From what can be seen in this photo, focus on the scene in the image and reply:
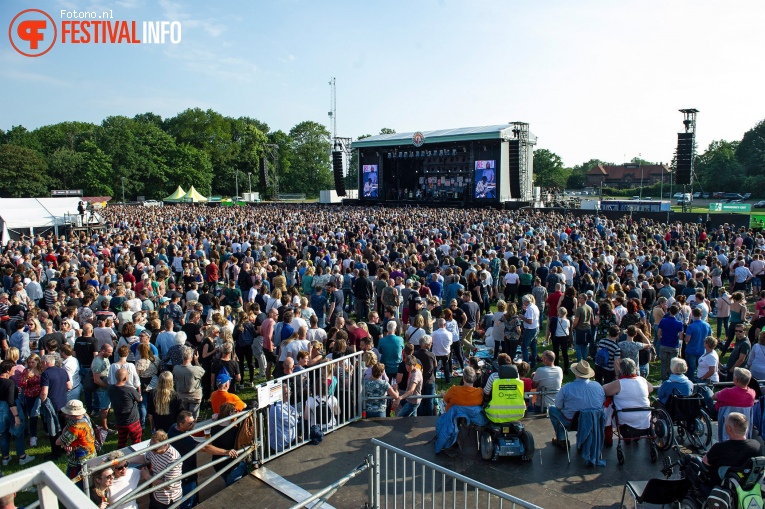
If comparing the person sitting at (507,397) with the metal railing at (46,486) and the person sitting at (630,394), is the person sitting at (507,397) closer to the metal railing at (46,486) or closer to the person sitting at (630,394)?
the person sitting at (630,394)

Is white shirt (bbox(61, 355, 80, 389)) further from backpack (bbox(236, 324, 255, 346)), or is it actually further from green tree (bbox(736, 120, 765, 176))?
green tree (bbox(736, 120, 765, 176))

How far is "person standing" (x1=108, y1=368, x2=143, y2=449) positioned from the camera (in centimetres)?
557

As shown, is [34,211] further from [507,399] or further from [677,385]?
[677,385]

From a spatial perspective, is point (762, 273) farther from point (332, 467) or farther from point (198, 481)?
point (198, 481)

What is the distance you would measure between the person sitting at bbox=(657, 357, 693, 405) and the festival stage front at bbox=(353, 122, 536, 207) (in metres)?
30.4

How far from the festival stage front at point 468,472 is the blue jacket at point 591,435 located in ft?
0.34

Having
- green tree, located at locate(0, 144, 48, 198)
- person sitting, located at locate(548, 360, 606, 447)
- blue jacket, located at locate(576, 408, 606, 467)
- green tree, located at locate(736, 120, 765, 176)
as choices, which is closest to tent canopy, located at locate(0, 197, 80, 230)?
person sitting, located at locate(548, 360, 606, 447)

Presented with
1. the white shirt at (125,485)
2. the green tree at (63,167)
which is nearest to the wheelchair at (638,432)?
the white shirt at (125,485)

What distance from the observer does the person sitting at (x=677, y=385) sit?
5.35m

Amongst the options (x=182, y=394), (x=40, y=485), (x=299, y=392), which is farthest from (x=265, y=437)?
(x=40, y=485)

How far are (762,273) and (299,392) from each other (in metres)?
12.3

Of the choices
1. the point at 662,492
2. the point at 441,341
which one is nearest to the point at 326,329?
the point at 441,341

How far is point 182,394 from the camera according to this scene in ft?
19.4

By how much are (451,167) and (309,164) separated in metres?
43.9
